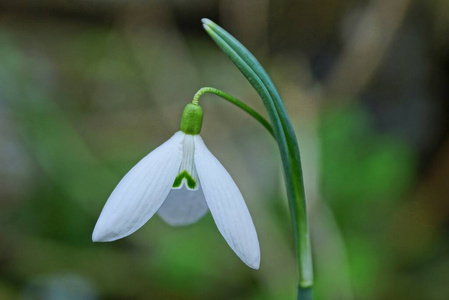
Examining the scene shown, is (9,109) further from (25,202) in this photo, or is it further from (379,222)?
(379,222)

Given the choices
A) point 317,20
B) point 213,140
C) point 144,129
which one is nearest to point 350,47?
point 317,20

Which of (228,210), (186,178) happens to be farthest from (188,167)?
(228,210)

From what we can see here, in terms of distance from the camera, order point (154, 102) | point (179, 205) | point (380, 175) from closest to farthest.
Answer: point (179, 205) → point (380, 175) → point (154, 102)

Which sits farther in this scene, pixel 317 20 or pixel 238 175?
pixel 317 20

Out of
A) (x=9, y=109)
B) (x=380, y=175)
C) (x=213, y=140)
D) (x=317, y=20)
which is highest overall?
(x=317, y=20)

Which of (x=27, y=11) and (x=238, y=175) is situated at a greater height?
(x=27, y=11)

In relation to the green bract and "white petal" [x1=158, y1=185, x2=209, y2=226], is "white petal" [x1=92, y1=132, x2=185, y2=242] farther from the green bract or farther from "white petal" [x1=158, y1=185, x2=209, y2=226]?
"white petal" [x1=158, y1=185, x2=209, y2=226]

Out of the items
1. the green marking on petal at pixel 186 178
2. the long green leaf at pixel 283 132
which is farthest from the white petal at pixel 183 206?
the long green leaf at pixel 283 132

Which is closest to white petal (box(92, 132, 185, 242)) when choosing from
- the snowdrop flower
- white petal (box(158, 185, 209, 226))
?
the snowdrop flower
